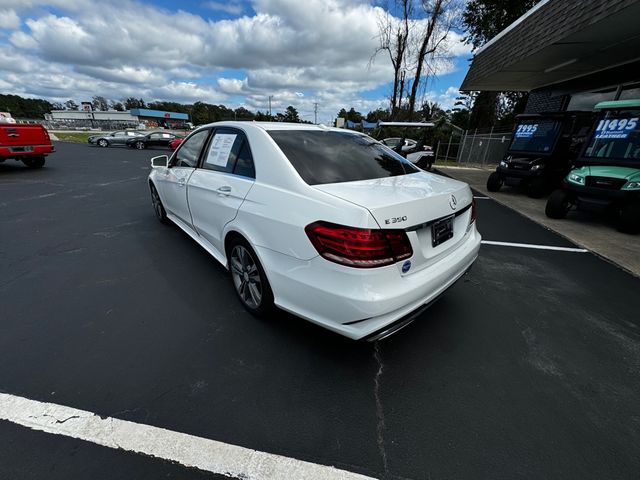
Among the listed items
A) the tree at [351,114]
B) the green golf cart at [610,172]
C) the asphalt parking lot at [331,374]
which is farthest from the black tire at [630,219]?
the tree at [351,114]

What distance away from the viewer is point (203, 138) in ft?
11.7

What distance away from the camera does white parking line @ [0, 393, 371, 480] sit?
5.04ft

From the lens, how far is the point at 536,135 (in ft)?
27.0

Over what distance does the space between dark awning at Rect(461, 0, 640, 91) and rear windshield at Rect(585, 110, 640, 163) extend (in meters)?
1.89

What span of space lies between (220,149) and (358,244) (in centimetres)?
207

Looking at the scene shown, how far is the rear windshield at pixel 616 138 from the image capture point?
5578 millimetres

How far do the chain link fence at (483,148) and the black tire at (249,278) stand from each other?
61.1 ft

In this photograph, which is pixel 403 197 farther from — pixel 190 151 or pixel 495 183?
pixel 495 183

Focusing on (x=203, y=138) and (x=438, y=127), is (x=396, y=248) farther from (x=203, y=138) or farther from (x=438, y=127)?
(x=438, y=127)

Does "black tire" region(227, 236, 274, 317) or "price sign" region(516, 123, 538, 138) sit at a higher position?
"price sign" region(516, 123, 538, 138)

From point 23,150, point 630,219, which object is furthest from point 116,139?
point 630,219

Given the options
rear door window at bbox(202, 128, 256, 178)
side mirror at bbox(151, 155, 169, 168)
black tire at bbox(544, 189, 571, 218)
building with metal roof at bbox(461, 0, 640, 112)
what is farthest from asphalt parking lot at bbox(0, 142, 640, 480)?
building with metal roof at bbox(461, 0, 640, 112)

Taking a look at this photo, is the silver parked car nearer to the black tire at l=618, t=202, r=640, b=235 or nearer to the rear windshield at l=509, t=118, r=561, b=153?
the rear windshield at l=509, t=118, r=561, b=153

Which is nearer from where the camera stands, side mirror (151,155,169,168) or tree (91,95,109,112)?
side mirror (151,155,169,168)
